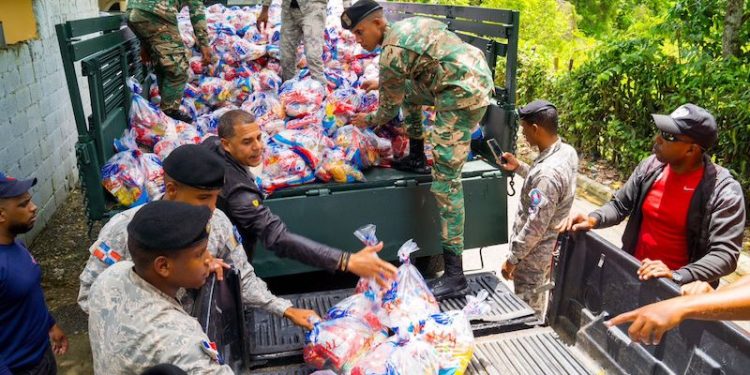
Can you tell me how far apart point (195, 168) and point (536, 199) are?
1598 millimetres

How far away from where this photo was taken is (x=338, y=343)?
2221mm

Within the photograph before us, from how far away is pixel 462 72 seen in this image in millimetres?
3129

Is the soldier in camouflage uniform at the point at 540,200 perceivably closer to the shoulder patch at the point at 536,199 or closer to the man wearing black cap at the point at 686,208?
the shoulder patch at the point at 536,199

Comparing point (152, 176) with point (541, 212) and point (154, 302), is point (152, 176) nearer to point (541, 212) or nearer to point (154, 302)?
point (154, 302)

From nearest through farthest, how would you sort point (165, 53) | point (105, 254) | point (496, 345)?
point (105, 254) < point (496, 345) < point (165, 53)

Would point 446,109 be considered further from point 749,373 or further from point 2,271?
point 2,271

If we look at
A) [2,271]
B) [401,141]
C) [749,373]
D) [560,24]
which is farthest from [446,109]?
[560,24]

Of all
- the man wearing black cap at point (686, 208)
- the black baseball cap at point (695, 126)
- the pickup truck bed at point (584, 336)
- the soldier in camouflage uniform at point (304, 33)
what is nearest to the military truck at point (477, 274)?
the pickup truck bed at point (584, 336)

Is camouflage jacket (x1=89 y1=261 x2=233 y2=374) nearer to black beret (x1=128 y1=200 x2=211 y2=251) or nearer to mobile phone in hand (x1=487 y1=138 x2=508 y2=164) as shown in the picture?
black beret (x1=128 y1=200 x2=211 y2=251)

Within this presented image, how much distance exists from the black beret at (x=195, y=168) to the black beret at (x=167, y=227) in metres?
0.44

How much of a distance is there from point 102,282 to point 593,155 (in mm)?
6526

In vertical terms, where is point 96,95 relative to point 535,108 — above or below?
above

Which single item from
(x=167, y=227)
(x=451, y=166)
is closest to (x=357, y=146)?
(x=451, y=166)

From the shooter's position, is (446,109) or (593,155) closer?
(446,109)
